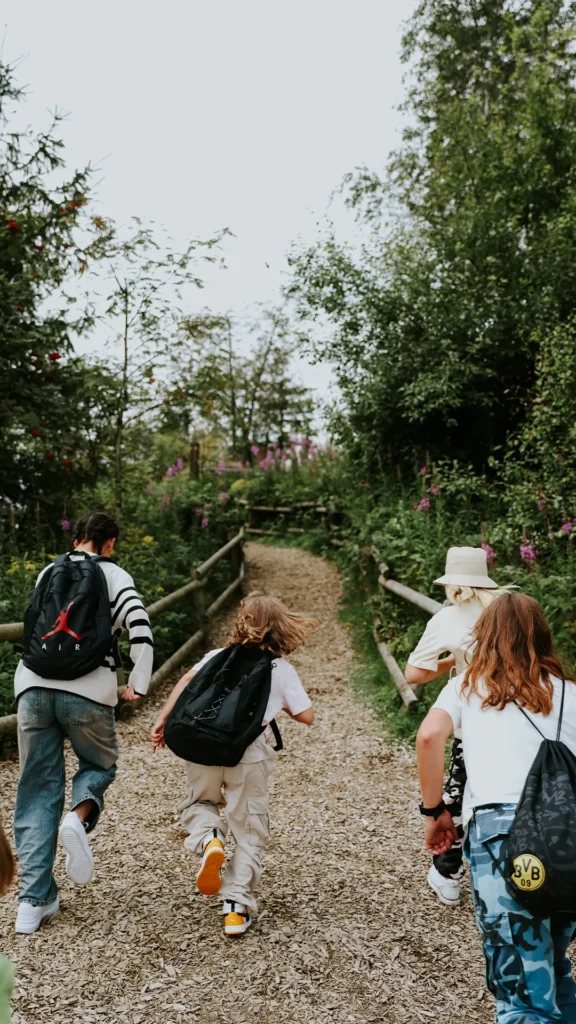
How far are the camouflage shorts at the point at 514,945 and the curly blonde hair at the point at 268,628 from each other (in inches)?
51.9

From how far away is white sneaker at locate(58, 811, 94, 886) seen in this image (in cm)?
301

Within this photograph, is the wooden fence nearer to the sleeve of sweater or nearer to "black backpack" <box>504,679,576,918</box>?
the sleeve of sweater

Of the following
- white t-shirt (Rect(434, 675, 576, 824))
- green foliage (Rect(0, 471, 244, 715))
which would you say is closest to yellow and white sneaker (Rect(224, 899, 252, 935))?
white t-shirt (Rect(434, 675, 576, 824))

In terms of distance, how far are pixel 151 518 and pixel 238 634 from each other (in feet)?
21.2

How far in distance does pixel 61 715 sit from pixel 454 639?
158 cm

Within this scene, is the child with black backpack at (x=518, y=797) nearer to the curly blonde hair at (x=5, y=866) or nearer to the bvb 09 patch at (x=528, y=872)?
the bvb 09 patch at (x=528, y=872)

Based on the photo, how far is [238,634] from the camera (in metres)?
3.25

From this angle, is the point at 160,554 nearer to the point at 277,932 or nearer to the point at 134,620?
the point at 134,620

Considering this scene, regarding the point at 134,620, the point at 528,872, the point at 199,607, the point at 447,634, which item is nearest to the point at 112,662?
the point at 134,620

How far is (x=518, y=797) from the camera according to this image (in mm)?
2016

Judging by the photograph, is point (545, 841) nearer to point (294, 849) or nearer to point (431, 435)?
point (294, 849)

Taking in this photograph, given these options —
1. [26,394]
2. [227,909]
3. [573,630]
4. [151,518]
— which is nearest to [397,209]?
[151,518]

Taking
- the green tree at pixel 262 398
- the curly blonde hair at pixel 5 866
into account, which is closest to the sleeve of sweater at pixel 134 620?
the curly blonde hair at pixel 5 866

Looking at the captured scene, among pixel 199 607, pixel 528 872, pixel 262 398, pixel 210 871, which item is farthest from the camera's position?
pixel 262 398
